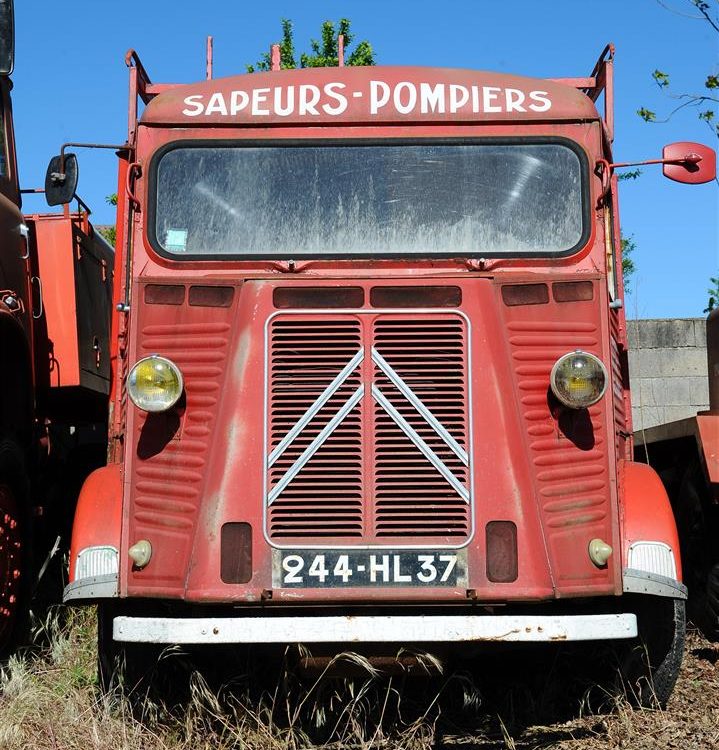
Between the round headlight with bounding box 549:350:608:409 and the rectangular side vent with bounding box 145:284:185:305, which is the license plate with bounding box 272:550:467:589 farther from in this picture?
the rectangular side vent with bounding box 145:284:185:305

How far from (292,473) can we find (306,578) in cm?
40

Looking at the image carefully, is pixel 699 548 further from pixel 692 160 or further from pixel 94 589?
pixel 94 589

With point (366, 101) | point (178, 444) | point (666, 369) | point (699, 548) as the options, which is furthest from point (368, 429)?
point (666, 369)

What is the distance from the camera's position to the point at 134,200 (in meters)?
5.04

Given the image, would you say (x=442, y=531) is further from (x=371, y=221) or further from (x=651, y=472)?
(x=371, y=221)

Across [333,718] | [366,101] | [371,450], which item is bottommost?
[333,718]

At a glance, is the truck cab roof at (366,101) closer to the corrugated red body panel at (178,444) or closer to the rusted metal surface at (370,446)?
the rusted metal surface at (370,446)

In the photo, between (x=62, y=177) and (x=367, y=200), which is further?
(x=62, y=177)

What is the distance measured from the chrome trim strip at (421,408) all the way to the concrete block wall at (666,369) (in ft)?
19.4

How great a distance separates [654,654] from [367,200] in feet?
7.64

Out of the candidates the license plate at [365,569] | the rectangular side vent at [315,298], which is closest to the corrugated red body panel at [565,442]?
the license plate at [365,569]

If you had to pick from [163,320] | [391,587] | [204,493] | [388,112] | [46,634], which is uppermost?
[388,112]

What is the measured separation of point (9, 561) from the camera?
5.67m

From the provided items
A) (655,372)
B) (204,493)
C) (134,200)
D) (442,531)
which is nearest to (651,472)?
(442,531)
